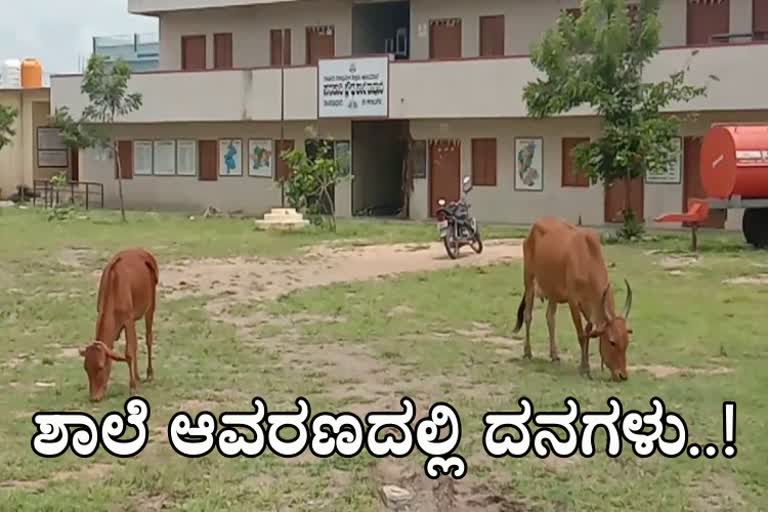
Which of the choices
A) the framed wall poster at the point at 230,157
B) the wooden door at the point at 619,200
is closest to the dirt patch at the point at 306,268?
the wooden door at the point at 619,200

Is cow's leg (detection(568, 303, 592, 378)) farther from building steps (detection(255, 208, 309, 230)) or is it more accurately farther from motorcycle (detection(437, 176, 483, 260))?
building steps (detection(255, 208, 309, 230))

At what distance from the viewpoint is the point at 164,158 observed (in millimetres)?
37969

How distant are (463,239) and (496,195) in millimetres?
10377

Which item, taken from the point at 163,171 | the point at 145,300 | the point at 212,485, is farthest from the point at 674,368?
the point at 163,171

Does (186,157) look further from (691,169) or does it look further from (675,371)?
(675,371)

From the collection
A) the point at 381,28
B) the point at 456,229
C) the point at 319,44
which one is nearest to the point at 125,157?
the point at 319,44

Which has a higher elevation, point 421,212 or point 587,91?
point 587,91

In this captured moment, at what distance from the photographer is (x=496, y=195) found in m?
32.2

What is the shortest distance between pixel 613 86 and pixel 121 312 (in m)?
16.3

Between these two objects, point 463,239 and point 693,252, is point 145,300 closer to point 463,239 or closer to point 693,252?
point 463,239

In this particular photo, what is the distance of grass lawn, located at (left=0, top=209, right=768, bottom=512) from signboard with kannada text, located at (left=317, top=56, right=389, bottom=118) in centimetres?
1121

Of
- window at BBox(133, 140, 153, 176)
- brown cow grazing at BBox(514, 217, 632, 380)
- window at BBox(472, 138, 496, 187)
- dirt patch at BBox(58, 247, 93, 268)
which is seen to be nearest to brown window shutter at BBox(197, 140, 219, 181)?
window at BBox(133, 140, 153, 176)

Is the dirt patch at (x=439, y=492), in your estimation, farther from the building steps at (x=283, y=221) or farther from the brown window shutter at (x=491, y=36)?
Result: the brown window shutter at (x=491, y=36)

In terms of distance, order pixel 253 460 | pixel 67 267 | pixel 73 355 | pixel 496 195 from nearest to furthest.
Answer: pixel 253 460, pixel 73 355, pixel 67 267, pixel 496 195
